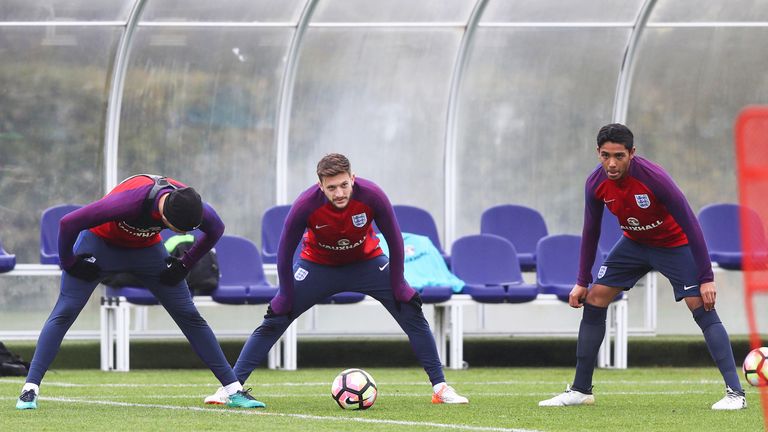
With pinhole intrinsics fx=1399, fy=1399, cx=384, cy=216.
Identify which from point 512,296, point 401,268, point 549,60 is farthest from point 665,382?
point 549,60

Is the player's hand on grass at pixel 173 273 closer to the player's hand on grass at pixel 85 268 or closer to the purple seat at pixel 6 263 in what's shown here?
the player's hand on grass at pixel 85 268

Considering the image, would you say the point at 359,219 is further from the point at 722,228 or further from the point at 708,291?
the point at 722,228

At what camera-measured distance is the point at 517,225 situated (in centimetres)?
1443

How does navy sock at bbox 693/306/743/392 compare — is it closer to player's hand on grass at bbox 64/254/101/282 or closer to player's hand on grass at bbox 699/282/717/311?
player's hand on grass at bbox 699/282/717/311

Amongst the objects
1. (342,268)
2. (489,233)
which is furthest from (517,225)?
(342,268)

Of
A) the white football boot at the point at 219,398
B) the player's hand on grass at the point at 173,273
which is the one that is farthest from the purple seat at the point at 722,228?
the player's hand on grass at the point at 173,273

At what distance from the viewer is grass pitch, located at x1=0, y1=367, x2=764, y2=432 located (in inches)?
293

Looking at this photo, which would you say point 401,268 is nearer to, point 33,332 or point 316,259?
point 316,259

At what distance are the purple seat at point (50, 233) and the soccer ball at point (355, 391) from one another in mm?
5627

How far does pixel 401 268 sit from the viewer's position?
27.6 ft

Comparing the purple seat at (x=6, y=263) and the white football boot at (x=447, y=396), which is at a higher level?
the purple seat at (x=6, y=263)

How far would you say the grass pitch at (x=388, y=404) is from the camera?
7.43 meters

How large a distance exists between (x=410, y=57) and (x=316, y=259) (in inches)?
264

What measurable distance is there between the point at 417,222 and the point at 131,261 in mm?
6135
